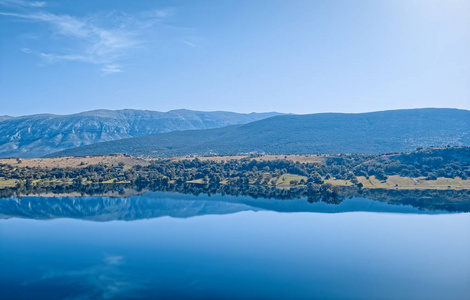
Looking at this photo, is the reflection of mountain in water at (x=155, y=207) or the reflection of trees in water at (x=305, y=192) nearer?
the reflection of mountain in water at (x=155, y=207)

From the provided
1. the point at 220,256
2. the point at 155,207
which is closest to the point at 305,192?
the point at 155,207

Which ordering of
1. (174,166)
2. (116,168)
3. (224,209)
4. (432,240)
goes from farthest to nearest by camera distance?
(174,166) < (116,168) < (224,209) < (432,240)

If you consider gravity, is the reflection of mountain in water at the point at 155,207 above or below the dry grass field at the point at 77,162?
below

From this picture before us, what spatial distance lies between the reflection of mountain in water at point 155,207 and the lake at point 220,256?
631 mm

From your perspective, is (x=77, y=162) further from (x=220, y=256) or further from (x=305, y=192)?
(x=220, y=256)

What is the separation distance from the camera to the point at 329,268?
1326 inches

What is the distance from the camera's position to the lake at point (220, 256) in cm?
2859

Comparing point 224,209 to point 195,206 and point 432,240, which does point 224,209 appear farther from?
point 432,240

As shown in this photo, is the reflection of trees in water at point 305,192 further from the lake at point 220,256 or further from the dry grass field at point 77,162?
the dry grass field at point 77,162

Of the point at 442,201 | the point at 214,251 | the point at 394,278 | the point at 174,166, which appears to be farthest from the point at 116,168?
the point at 394,278

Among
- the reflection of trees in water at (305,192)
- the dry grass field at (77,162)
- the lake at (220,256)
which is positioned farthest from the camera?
the dry grass field at (77,162)

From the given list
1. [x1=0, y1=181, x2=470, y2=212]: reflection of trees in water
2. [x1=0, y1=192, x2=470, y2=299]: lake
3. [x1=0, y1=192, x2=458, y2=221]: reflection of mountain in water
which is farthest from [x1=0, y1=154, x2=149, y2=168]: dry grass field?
[x1=0, y1=192, x2=470, y2=299]: lake

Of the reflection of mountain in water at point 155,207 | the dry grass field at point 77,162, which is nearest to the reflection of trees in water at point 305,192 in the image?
the reflection of mountain in water at point 155,207

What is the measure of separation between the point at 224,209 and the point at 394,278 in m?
37.5
